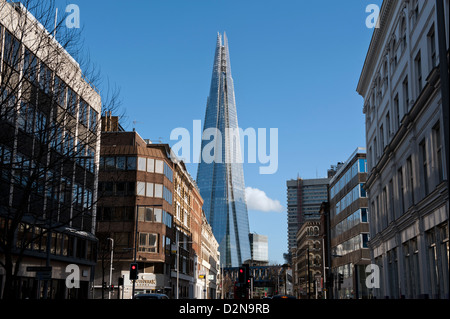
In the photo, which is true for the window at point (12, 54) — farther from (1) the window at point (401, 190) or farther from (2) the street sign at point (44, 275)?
(1) the window at point (401, 190)

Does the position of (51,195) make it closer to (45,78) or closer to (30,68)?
(45,78)

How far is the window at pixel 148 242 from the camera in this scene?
233 ft

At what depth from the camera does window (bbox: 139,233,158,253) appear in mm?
71006

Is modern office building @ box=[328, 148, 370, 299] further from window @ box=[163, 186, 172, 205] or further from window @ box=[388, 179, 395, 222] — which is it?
window @ box=[388, 179, 395, 222]

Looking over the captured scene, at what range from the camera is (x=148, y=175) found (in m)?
72.1

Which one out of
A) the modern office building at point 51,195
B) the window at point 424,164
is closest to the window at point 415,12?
the window at point 424,164

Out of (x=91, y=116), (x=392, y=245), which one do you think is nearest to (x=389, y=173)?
(x=392, y=245)

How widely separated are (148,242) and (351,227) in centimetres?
2929

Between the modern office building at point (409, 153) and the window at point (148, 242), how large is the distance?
30051mm

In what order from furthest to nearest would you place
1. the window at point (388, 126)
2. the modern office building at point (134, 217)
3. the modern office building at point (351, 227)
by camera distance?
the modern office building at point (351, 227), the modern office building at point (134, 217), the window at point (388, 126)

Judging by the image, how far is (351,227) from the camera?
262 ft

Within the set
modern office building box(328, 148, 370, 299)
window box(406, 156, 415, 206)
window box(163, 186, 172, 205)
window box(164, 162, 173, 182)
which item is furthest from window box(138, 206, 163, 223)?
window box(406, 156, 415, 206)
